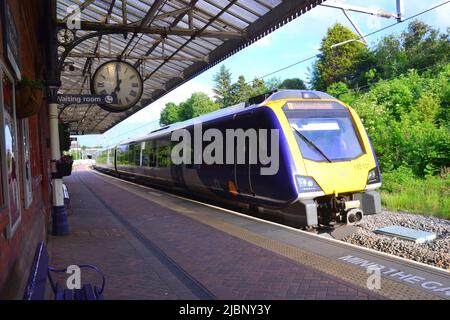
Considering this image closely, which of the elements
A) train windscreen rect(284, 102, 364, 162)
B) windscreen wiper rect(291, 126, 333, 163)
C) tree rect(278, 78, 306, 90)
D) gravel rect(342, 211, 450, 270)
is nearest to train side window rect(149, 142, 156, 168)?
gravel rect(342, 211, 450, 270)

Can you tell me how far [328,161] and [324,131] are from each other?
723 mm

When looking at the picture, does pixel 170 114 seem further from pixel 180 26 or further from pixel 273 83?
pixel 180 26

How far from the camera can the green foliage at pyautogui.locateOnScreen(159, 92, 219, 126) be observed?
2338 inches

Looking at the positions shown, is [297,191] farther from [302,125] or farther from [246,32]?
[246,32]

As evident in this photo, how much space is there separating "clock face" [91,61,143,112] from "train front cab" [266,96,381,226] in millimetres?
3082

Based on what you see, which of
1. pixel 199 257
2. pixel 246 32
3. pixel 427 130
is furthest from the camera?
pixel 427 130

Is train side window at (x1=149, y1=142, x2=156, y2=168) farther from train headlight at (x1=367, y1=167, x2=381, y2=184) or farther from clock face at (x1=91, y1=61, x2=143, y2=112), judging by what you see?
train headlight at (x1=367, y1=167, x2=381, y2=184)

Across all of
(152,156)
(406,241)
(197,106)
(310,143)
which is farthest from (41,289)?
(197,106)

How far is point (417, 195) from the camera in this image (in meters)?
12.3

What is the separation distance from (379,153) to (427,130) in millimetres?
2072

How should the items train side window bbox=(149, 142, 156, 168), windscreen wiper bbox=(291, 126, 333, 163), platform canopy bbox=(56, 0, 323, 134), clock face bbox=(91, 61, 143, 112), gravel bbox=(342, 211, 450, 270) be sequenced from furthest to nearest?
1. train side window bbox=(149, 142, 156, 168)
2. platform canopy bbox=(56, 0, 323, 134)
3. clock face bbox=(91, 61, 143, 112)
4. windscreen wiper bbox=(291, 126, 333, 163)
5. gravel bbox=(342, 211, 450, 270)

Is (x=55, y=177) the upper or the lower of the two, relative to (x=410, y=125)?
lower
